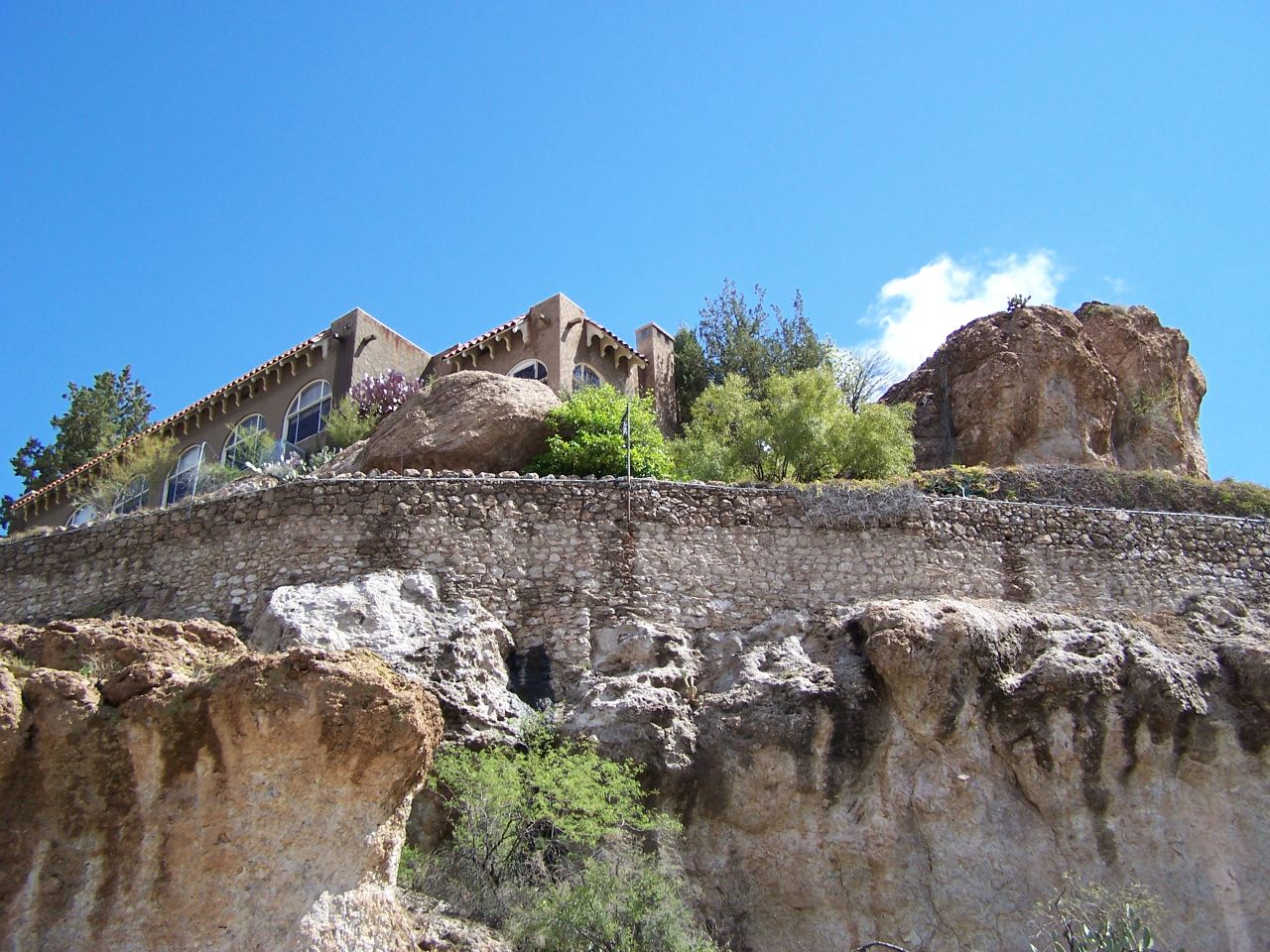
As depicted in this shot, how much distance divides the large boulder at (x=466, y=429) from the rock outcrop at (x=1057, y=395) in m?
7.76

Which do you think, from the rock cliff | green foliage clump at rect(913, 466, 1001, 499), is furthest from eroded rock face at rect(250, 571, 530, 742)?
green foliage clump at rect(913, 466, 1001, 499)

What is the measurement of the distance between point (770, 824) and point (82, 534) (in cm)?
1145

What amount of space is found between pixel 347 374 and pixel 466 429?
6.56 meters

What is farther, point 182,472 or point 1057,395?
point 182,472

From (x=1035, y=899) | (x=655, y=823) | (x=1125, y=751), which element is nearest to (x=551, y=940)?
(x=655, y=823)

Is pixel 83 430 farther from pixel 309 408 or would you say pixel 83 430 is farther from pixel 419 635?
pixel 419 635

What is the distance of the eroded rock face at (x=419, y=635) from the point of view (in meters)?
14.5

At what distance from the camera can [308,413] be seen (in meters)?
27.0

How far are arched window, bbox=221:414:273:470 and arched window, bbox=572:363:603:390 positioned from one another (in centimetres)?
643

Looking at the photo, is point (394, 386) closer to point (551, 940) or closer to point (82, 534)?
point (82, 534)

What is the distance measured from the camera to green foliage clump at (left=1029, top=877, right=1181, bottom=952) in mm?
12633

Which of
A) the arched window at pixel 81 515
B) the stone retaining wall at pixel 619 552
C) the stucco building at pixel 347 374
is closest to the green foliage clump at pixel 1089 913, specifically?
the stone retaining wall at pixel 619 552

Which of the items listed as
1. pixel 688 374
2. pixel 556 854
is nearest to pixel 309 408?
pixel 688 374

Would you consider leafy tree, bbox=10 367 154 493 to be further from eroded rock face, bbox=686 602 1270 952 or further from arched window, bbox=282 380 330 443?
eroded rock face, bbox=686 602 1270 952
